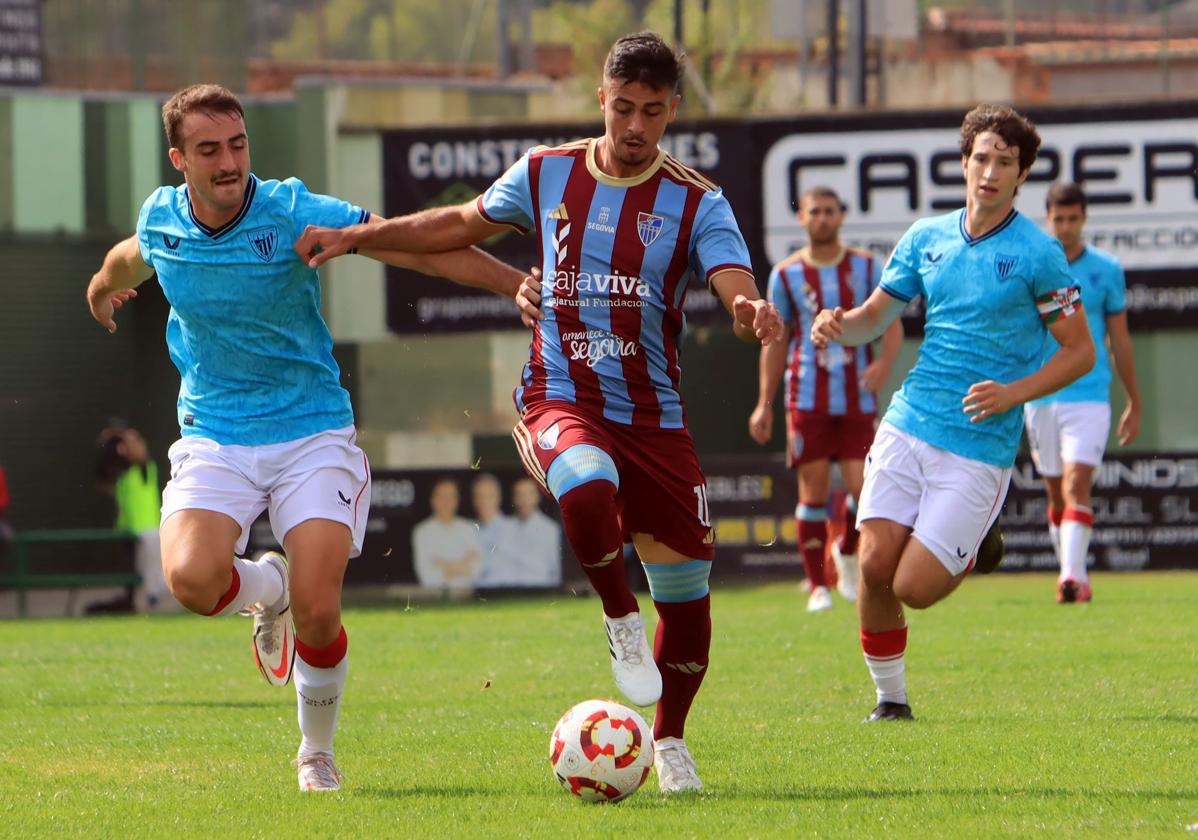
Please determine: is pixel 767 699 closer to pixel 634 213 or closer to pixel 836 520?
pixel 634 213

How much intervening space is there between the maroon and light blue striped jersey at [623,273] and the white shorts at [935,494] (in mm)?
1438

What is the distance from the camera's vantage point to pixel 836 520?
52.0 ft

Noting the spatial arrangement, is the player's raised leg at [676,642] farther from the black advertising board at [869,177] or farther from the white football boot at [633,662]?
the black advertising board at [869,177]

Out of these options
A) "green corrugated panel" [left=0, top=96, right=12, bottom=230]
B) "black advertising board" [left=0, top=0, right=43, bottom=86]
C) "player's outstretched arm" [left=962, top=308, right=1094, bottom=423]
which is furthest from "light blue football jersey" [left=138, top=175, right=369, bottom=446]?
"black advertising board" [left=0, top=0, right=43, bottom=86]

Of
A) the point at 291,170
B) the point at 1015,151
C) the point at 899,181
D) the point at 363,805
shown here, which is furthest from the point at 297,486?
the point at 291,170

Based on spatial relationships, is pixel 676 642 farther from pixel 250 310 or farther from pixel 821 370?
pixel 821 370

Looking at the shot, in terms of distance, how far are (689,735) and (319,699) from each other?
66.9 inches

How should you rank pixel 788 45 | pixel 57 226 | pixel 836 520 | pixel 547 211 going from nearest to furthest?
pixel 547 211 → pixel 836 520 → pixel 57 226 → pixel 788 45

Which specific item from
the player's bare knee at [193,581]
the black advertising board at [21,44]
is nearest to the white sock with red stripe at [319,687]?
the player's bare knee at [193,581]

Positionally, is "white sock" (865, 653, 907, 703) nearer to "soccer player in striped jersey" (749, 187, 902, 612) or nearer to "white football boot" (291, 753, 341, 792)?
"white football boot" (291, 753, 341, 792)

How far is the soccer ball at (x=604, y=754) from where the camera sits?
234 inches

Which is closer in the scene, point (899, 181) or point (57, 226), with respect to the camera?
point (899, 181)

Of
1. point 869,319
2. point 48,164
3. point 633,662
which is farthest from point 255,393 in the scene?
point 48,164

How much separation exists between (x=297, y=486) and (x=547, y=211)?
1.23 meters
